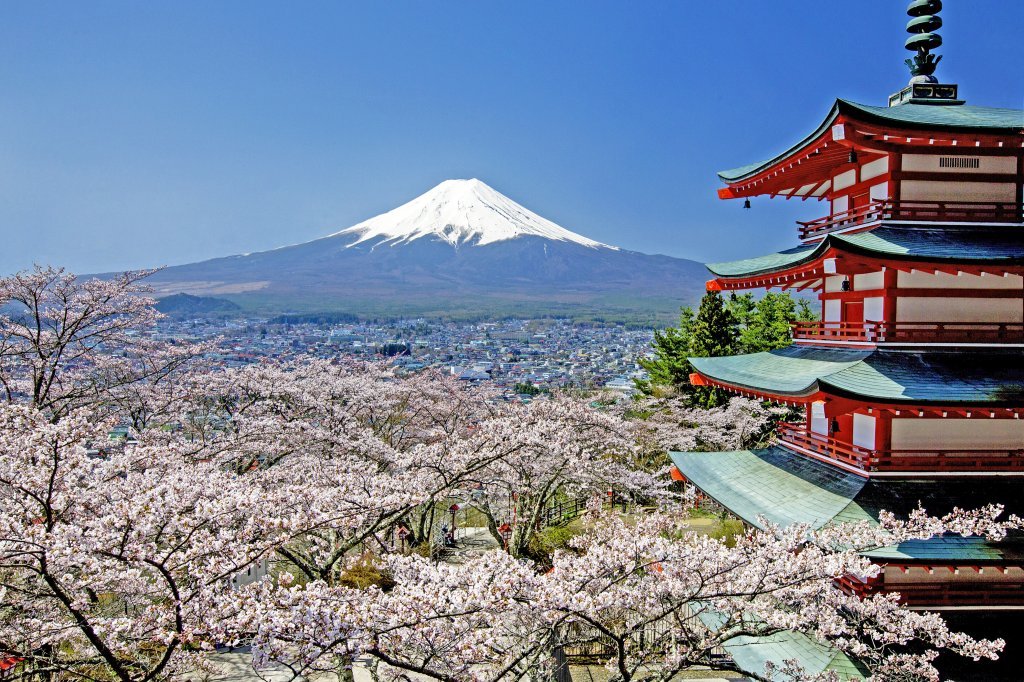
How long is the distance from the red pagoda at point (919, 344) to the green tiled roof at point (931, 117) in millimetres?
20

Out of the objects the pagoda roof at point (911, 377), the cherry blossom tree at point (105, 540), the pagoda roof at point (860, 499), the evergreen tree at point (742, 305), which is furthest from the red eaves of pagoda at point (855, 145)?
the evergreen tree at point (742, 305)

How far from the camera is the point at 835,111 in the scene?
6367mm

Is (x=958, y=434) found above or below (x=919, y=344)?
below

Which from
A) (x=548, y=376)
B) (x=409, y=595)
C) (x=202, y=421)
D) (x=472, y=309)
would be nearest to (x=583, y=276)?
(x=472, y=309)

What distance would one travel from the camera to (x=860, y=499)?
20.6ft

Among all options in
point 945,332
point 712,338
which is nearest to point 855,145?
point 945,332

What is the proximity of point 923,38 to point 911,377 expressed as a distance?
16.1 ft

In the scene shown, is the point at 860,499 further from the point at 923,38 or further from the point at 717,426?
the point at 717,426

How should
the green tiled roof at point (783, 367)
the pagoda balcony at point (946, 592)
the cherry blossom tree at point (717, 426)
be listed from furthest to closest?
the cherry blossom tree at point (717, 426) < the green tiled roof at point (783, 367) < the pagoda balcony at point (946, 592)

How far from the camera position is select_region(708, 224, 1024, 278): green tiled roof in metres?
6.10

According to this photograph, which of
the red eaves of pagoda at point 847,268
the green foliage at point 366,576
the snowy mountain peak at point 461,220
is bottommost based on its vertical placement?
the green foliage at point 366,576

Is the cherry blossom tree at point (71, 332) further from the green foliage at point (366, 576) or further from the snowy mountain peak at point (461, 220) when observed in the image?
the snowy mountain peak at point (461, 220)

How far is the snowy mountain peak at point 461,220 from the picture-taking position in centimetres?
11650

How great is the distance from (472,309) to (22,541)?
80.3m
